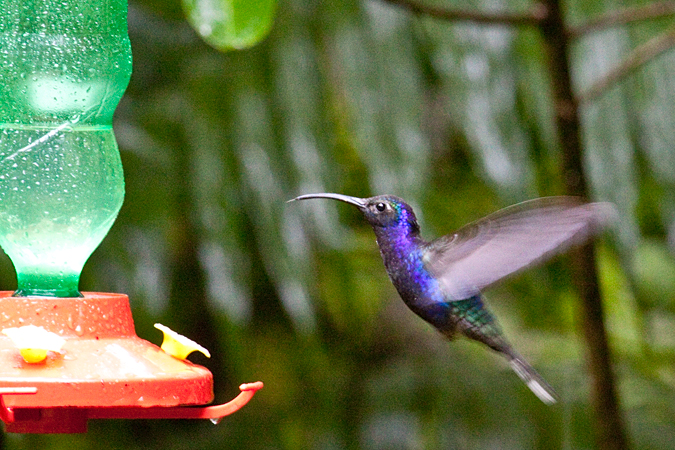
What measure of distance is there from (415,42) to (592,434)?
126 centimetres

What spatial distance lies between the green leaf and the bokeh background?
693mm

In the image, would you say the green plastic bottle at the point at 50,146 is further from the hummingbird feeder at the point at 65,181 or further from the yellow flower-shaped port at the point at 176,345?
the yellow flower-shaped port at the point at 176,345

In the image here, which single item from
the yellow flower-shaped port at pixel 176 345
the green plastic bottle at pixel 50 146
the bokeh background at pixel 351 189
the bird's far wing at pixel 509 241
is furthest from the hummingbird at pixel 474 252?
the bokeh background at pixel 351 189

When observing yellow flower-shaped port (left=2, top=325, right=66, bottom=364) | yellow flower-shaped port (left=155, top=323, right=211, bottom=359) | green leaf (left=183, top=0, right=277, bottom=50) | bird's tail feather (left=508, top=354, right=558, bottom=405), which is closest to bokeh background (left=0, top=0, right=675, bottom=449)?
green leaf (left=183, top=0, right=277, bottom=50)

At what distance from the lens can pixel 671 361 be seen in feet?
10.0

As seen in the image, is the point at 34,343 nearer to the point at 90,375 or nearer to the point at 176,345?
the point at 90,375

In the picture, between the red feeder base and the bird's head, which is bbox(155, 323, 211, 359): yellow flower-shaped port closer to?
the red feeder base

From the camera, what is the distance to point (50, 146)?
1369mm

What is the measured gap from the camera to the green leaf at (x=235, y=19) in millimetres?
1494

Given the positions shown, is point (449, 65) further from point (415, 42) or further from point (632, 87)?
point (632, 87)

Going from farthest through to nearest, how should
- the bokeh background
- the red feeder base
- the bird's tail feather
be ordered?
the bokeh background → the bird's tail feather → the red feeder base

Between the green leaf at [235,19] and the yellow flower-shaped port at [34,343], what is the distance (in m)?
0.69

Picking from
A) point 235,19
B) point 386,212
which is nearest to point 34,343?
point 386,212

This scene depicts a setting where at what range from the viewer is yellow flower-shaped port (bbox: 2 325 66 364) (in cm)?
98
